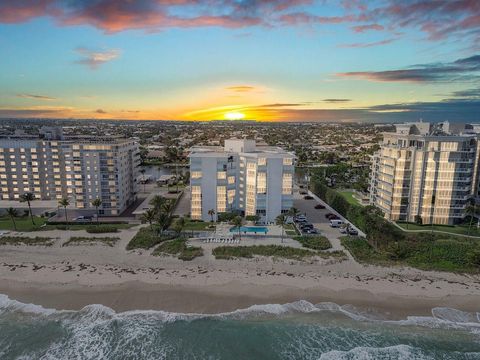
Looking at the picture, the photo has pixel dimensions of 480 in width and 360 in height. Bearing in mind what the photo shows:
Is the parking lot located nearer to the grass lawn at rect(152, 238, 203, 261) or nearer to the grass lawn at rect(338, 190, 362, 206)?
the grass lawn at rect(338, 190, 362, 206)

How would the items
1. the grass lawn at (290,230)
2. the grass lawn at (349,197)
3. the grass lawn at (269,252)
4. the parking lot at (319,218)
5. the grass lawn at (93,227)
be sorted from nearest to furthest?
the grass lawn at (269,252) → the parking lot at (319,218) → the grass lawn at (290,230) → the grass lawn at (93,227) → the grass lawn at (349,197)

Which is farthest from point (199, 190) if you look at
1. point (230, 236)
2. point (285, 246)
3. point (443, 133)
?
point (443, 133)

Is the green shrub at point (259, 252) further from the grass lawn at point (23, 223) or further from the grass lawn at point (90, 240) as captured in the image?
the grass lawn at point (23, 223)

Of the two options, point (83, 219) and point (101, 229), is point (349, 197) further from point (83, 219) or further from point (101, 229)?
point (83, 219)

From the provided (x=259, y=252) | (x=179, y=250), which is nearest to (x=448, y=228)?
(x=259, y=252)

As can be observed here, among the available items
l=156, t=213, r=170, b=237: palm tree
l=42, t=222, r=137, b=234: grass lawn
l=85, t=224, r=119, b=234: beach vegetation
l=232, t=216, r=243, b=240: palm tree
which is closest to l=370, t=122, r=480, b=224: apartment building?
l=232, t=216, r=243, b=240: palm tree

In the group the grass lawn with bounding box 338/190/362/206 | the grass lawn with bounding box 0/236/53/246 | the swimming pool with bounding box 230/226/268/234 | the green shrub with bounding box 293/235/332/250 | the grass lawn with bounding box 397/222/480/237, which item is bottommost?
the grass lawn with bounding box 0/236/53/246

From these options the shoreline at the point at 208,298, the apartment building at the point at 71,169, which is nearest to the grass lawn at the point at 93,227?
the apartment building at the point at 71,169
